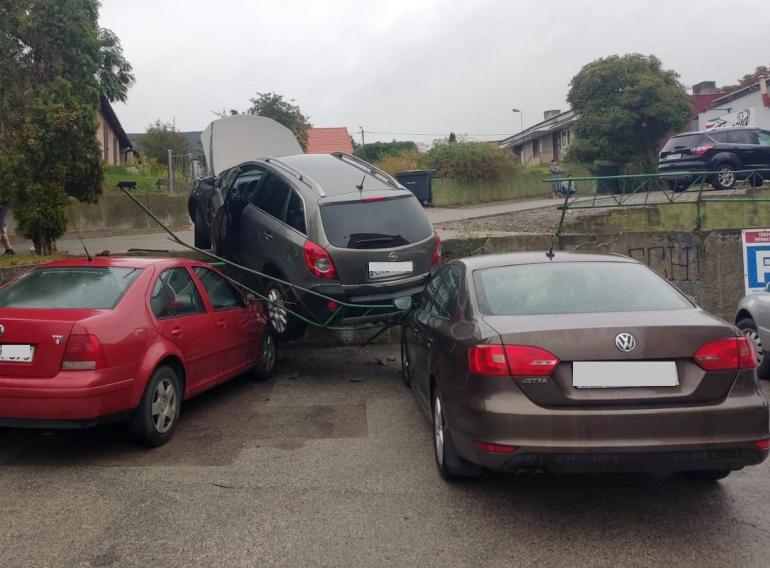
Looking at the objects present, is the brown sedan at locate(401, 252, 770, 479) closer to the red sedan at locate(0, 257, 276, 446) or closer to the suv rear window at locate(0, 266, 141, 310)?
the red sedan at locate(0, 257, 276, 446)

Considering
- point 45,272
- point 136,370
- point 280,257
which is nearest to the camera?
point 136,370

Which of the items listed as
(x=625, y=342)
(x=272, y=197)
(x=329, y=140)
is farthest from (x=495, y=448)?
(x=329, y=140)

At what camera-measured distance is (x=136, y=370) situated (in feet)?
18.0

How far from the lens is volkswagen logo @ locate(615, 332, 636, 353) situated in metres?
4.03

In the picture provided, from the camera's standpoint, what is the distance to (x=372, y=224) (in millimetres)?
8109

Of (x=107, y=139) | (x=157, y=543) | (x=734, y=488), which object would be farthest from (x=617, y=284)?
(x=107, y=139)

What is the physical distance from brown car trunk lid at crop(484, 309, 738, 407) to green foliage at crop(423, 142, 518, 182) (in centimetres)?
2260

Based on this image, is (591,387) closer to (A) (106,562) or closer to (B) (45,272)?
(A) (106,562)

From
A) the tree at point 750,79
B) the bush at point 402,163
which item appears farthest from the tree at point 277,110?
the tree at point 750,79

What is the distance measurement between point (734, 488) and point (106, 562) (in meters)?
3.77

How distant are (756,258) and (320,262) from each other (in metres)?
6.54

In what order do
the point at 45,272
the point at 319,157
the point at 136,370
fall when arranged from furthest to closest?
the point at 319,157 < the point at 45,272 < the point at 136,370

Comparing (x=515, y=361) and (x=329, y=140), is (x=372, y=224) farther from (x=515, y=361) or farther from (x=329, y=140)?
(x=329, y=140)

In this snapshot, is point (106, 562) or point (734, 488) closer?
point (106, 562)
